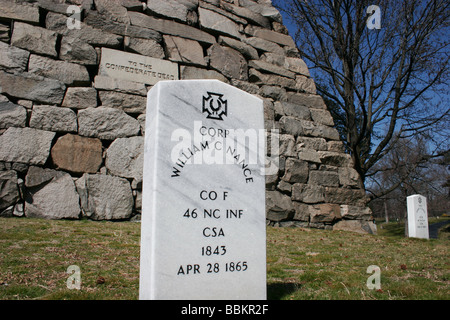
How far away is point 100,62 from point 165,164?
4352 millimetres

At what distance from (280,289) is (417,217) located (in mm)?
8595

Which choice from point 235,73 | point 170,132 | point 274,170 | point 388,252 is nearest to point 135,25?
point 235,73

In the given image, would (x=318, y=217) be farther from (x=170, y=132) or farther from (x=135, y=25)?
(x=170, y=132)

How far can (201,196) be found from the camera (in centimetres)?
233

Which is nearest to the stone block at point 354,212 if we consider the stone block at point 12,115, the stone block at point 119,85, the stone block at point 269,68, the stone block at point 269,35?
the stone block at point 269,68

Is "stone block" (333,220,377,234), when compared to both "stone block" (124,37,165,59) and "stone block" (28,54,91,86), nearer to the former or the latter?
"stone block" (124,37,165,59)

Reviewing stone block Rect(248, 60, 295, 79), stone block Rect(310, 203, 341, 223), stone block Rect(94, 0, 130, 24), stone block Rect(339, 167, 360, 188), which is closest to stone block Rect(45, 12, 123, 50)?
stone block Rect(94, 0, 130, 24)

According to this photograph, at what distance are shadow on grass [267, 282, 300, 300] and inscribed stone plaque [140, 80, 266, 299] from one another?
7.3 inches

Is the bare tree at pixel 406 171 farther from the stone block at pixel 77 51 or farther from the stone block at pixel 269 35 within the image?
the stone block at pixel 77 51

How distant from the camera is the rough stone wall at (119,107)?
16.8 feet

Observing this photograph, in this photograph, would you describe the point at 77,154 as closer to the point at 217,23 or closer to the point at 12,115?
the point at 12,115

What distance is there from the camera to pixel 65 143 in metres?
5.30

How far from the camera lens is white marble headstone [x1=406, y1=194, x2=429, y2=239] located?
382 inches

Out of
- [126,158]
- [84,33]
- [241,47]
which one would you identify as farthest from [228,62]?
[126,158]
